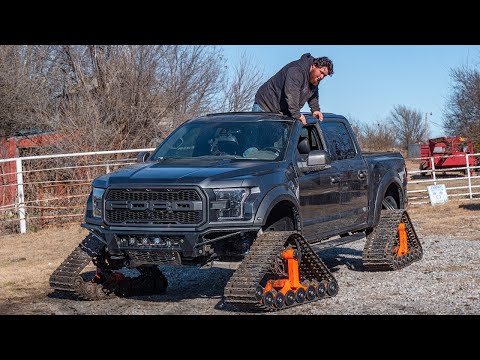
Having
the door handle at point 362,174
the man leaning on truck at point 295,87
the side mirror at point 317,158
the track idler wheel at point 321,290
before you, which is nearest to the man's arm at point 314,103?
the man leaning on truck at point 295,87

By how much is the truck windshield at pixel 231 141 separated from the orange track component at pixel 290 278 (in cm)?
123

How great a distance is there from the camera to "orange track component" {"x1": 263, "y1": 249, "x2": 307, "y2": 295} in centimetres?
860

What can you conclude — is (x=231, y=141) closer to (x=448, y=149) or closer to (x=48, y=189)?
(x=48, y=189)

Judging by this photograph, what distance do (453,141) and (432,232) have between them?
1050 inches

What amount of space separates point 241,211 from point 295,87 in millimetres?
2595

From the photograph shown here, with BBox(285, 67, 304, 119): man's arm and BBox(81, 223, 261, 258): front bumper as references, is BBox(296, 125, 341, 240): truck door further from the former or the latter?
BBox(81, 223, 261, 258): front bumper

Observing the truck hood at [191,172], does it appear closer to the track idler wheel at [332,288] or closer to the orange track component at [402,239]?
the track idler wheel at [332,288]

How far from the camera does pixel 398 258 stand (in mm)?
11531

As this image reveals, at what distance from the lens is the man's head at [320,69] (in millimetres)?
10688

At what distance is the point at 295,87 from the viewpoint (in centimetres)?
1041

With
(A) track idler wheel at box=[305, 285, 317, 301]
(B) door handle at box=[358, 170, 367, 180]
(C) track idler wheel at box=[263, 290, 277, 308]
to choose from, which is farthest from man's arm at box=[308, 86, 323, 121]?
(C) track idler wheel at box=[263, 290, 277, 308]

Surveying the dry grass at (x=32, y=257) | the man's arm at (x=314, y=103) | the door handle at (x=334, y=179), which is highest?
the man's arm at (x=314, y=103)
